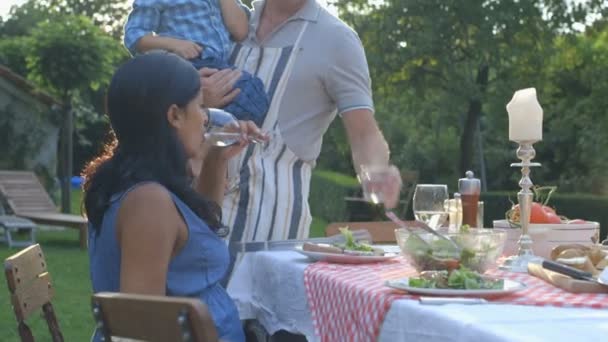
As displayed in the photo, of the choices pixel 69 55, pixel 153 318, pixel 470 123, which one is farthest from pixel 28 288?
pixel 470 123

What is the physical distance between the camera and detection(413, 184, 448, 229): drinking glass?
161 inches

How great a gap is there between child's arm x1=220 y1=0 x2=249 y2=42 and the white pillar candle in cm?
104

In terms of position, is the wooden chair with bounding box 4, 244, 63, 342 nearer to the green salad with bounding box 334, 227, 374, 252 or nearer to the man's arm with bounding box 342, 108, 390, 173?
the green salad with bounding box 334, 227, 374, 252

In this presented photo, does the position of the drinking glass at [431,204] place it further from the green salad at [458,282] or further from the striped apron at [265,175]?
the green salad at [458,282]

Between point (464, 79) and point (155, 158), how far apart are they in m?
25.6

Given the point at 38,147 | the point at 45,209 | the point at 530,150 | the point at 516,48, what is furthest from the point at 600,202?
the point at 530,150

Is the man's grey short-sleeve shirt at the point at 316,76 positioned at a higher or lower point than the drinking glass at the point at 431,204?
higher

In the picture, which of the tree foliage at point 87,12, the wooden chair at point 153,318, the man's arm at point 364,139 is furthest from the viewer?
the tree foliage at point 87,12

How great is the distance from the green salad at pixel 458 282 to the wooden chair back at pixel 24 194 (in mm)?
16172

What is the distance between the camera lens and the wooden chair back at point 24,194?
18.7 m

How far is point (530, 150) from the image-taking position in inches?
150

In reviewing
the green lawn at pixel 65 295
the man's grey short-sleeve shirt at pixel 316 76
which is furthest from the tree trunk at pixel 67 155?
the man's grey short-sleeve shirt at pixel 316 76

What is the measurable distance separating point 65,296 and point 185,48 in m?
7.90

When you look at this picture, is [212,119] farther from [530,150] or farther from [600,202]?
[600,202]
